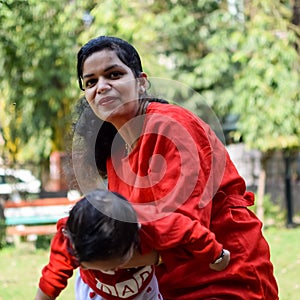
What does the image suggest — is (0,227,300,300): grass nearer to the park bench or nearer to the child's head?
the park bench

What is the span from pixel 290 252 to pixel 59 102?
4.88 m

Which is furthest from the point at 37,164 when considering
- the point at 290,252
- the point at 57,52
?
the point at 290,252

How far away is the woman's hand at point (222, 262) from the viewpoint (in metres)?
1.87

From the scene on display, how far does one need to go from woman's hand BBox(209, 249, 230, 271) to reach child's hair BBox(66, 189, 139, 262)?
0.94 feet

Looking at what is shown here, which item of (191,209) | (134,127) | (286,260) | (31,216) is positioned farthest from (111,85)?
(31,216)

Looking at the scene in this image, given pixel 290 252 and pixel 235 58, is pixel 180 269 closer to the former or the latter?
pixel 290 252

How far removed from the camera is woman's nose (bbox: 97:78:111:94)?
2070 millimetres

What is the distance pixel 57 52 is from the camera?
420 inches

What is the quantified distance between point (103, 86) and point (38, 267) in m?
6.71

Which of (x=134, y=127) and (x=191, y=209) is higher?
(x=134, y=127)

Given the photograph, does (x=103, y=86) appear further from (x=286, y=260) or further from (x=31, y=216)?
(x=31, y=216)

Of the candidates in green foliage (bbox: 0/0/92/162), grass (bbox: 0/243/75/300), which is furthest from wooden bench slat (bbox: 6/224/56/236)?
green foliage (bbox: 0/0/92/162)

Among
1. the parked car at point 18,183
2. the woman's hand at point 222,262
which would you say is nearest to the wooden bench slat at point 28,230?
the parked car at point 18,183

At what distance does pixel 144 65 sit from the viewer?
1095 centimetres
